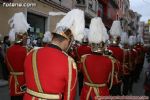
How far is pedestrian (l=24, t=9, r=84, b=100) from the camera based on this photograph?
3713mm

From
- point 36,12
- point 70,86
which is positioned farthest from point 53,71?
point 36,12

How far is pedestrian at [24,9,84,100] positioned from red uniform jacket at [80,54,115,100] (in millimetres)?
1905

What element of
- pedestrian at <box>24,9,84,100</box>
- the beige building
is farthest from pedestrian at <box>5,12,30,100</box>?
the beige building

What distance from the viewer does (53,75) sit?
146 inches

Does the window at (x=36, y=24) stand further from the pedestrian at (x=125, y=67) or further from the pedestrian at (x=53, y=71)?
the pedestrian at (x=53, y=71)

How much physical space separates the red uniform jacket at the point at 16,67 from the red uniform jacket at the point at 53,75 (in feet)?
8.59

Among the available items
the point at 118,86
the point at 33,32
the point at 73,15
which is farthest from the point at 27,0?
the point at 73,15

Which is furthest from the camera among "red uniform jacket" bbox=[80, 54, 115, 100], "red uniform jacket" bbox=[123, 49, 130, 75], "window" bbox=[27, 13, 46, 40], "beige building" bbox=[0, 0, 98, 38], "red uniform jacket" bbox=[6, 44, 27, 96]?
"window" bbox=[27, 13, 46, 40]

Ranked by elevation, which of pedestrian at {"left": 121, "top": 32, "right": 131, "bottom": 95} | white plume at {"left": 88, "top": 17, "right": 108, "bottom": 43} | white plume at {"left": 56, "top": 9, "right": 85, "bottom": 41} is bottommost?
pedestrian at {"left": 121, "top": 32, "right": 131, "bottom": 95}

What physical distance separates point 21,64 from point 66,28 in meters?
2.65

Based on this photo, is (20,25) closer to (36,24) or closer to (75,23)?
(75,23)

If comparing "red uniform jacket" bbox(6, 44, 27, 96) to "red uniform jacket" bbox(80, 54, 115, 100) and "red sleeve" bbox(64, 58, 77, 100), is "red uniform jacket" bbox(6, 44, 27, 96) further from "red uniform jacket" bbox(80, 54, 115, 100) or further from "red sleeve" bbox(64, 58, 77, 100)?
"red sleeve" bbox(64, 58, 77, 100)

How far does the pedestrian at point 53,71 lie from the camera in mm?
3713

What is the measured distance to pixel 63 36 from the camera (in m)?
3.79
